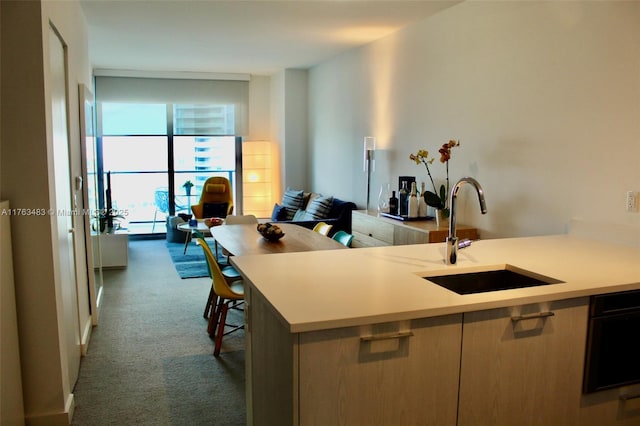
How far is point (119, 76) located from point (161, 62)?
107 cm

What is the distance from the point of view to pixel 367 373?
171cm

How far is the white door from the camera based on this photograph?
2.84 metres

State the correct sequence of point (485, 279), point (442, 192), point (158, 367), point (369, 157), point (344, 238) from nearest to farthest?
1. point (485, 279)
2. point (158, 367)
3. point (344, 238)
4. point (442, 192)
5. point (369, 157)

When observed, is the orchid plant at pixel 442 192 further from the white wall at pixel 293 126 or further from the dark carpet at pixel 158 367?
the white wall at pixel 293 126

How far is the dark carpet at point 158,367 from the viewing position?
290cm

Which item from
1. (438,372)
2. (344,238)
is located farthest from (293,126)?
(438,372)

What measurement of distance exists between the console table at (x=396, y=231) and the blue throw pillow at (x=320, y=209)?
3.56 feet

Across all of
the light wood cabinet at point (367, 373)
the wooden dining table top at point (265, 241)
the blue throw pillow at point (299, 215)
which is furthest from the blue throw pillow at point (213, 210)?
the light wood cabinet at point (367, 373)

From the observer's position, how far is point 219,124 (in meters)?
8.80

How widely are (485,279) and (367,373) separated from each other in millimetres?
992

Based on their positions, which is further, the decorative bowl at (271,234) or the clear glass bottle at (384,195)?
the clear glass bottle at (384,195)

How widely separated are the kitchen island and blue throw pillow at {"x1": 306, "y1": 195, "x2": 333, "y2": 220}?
161 inches

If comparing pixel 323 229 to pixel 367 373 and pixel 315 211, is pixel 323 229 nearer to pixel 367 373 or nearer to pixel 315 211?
pixel 315 211

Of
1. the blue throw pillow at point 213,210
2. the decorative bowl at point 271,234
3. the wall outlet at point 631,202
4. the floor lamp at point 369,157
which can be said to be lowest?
the blue throw pillow at point 213,210
